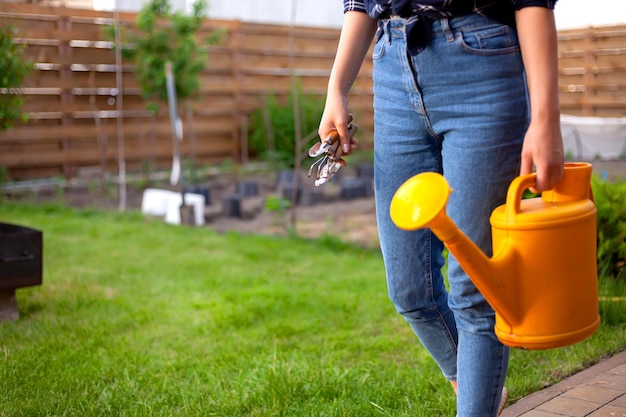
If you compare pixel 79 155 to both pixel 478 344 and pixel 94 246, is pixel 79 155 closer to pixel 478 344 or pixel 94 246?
pixel 94 246

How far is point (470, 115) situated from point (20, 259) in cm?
235

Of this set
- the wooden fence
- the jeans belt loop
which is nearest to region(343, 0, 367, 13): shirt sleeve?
the jeans belt loop

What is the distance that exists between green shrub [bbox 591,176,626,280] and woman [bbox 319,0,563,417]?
194cm

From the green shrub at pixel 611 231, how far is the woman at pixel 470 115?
1936mm

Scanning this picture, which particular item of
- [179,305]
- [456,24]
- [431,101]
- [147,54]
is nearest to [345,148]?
[431,101]

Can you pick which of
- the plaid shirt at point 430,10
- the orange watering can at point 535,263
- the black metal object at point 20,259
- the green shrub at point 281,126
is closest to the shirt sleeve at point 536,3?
the plaid shirt at point 430,10

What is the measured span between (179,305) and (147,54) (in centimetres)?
601

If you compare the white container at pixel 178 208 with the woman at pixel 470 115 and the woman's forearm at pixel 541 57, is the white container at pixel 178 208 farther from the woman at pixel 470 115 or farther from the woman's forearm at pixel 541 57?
the woman's forearm at pixel 541 57

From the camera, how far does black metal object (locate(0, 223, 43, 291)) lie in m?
3.28

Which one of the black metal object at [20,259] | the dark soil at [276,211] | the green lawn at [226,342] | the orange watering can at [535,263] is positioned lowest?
the green lawn at [226,342]

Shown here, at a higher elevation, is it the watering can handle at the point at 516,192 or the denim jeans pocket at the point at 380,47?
the denim jeans pocket at the point at 380,47

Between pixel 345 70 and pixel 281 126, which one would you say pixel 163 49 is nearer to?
pixel 281 126

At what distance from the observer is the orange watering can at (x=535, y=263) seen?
147 centimetres

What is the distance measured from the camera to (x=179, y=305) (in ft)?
12.5
